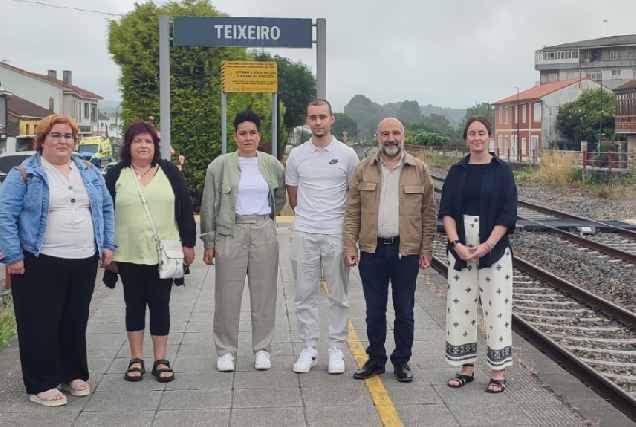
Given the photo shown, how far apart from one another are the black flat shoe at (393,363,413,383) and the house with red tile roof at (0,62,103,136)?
2102 inches

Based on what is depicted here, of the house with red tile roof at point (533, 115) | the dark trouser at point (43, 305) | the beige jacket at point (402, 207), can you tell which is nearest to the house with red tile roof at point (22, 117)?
the house with red tile roof at point (533, 115)

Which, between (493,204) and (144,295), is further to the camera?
(144,295)

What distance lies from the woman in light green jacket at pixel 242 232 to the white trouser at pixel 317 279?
250mm

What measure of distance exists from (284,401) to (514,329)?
357 centimetres

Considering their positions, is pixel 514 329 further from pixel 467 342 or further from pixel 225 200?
pixel 225 200

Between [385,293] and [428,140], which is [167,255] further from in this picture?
[428,140]

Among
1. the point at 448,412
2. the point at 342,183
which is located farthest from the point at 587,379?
the point at 342,183

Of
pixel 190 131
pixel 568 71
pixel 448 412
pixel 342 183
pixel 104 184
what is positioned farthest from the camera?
pixel 568 71

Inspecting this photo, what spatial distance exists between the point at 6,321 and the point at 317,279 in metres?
3.59

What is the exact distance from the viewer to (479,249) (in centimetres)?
569

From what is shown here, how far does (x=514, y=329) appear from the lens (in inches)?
328

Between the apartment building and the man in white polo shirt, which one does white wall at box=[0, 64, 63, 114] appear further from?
the man in white polo shirt

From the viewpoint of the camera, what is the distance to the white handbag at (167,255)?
586 centimetres

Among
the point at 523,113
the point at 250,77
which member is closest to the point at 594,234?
the point at 250,77
